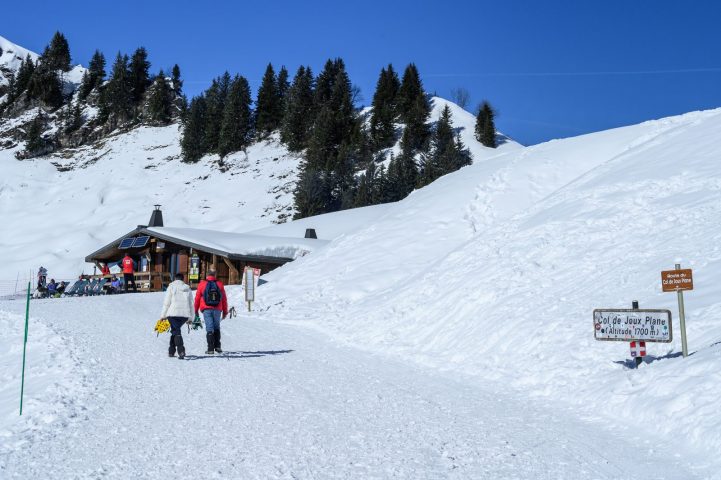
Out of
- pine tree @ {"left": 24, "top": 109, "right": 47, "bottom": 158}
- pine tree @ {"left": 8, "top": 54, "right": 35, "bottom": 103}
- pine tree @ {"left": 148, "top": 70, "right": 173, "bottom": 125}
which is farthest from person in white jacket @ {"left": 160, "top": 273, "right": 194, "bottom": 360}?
pine tree @ {"left": 8, "top": 54, "right": 35, "bottom": 103}

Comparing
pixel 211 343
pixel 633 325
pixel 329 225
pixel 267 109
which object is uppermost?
pixel 267 109

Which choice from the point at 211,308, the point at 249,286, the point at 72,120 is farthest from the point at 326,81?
the point at 211,308

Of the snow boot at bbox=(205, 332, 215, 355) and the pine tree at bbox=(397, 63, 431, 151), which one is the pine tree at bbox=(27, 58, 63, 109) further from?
the snow boot at bbox=(205, 332, 215, 355)

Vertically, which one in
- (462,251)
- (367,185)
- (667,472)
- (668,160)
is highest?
(367,185)

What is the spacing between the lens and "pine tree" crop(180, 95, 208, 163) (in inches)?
3579

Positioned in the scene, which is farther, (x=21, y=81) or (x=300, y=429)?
(x=21, y=81)

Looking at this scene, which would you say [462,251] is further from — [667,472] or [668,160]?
[667,472]

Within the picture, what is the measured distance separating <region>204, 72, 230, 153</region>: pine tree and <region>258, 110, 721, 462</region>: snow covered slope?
6919 centimetres

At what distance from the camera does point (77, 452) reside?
5301mm

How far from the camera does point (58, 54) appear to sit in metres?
129

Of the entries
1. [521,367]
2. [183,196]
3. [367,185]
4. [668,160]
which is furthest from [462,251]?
[183,196]

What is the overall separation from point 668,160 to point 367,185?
48.1m

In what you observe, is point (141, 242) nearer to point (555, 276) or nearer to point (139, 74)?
point (555, 276)

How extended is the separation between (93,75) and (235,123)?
47.1 metres
